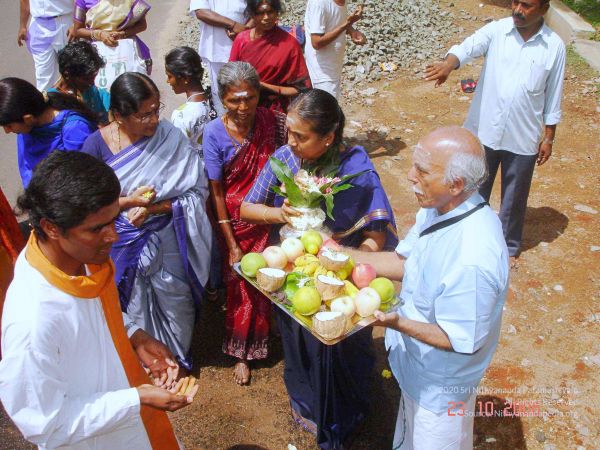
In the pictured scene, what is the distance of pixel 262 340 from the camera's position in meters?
3.89

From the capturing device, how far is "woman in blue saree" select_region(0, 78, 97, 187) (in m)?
3.45

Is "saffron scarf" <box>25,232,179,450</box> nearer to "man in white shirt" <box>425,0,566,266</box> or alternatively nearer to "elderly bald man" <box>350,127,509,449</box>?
"elderly bald man" <box>350,127,509,449</box>

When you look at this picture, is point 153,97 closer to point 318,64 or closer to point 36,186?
point 36,186

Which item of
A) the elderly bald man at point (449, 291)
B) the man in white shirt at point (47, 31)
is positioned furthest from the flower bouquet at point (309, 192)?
the man in white shirt at point (47, 31)

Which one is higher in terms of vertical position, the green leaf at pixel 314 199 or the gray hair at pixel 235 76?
the gray hair at pixel 235 76

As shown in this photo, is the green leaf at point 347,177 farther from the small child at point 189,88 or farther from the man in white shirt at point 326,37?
the man in white shirt at point 326,37

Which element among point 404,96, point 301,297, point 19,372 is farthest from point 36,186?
point 404,96

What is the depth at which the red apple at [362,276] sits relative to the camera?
2.53 m

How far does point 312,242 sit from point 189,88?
2.19 m

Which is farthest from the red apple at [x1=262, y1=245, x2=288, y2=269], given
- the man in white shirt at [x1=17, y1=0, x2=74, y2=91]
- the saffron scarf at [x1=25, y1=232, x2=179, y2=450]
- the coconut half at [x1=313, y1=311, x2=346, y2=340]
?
the man in white shirt at [x1=17, y1=0, x2=74, y2=91]

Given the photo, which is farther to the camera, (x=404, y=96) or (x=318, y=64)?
(x=404, y=96)

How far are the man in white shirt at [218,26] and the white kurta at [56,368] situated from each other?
415 centimetres

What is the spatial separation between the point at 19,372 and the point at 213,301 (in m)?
2.95

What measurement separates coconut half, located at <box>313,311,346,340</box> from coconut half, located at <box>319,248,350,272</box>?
0.30 metres
